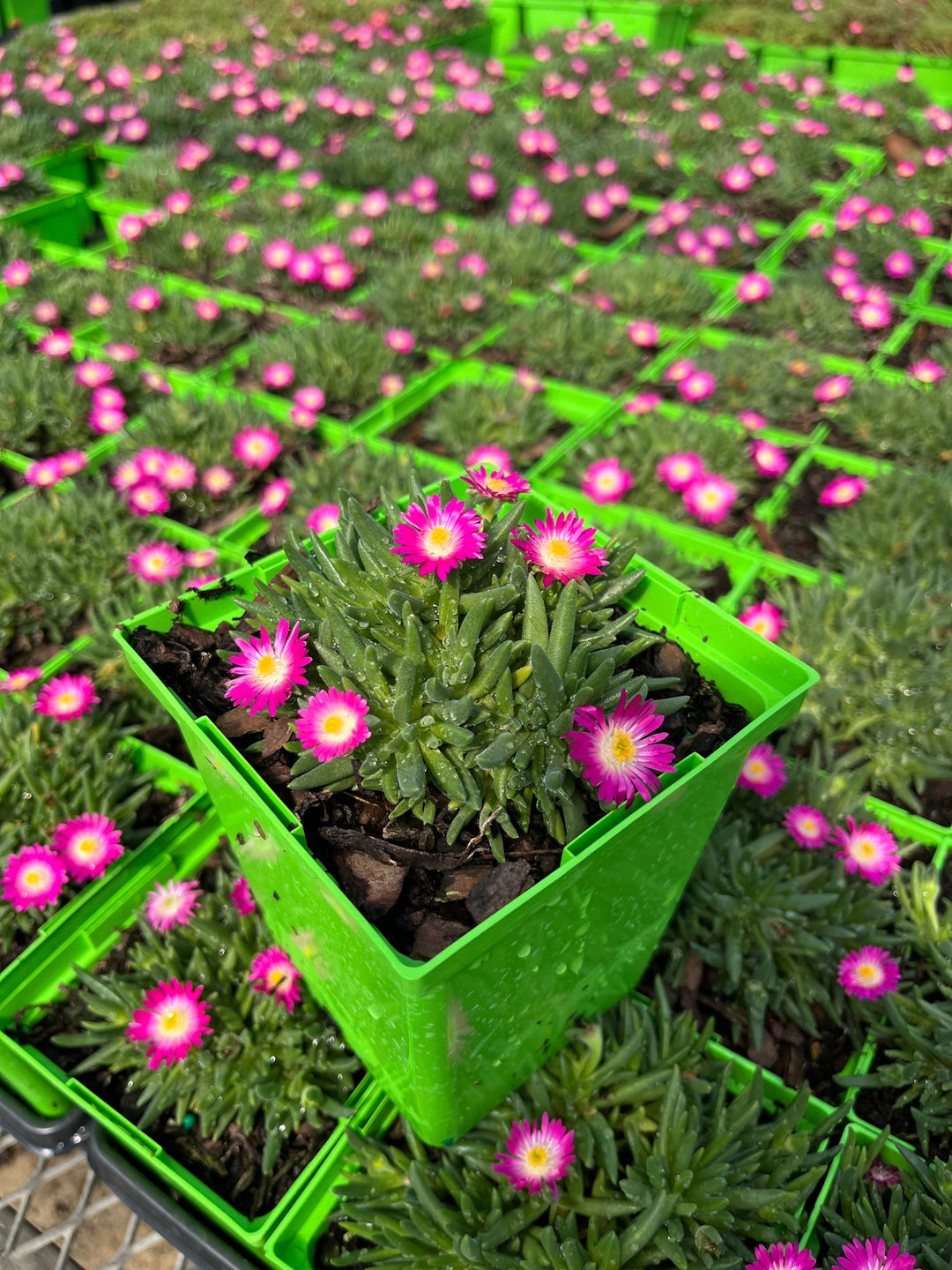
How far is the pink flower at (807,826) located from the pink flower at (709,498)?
986 millimetres

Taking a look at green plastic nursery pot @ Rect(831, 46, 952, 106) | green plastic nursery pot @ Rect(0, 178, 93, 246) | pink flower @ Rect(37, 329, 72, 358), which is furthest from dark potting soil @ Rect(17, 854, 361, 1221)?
green plastic nursery pot @ Rect(831, 46, 952, 106)

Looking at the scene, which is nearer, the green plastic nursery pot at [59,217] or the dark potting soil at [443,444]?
the dark potting soil at [443,444]

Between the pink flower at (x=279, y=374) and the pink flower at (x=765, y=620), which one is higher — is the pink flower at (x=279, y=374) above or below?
above

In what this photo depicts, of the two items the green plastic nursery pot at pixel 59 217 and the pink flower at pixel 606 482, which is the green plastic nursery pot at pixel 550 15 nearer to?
the green plastic nursery pot at pixel 59 217

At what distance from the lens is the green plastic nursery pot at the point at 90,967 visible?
1206mm

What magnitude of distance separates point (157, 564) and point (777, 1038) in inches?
65.0

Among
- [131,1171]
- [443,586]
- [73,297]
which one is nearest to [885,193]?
[73,297]

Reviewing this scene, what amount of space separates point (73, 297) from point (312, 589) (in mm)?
2796

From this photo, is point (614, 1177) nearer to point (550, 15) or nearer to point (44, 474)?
Result: point (44, 474)

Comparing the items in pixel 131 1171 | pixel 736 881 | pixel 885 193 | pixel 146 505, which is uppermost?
pixel 885 193

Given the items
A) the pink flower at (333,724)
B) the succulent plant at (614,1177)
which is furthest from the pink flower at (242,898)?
the pink flower at (333,724)

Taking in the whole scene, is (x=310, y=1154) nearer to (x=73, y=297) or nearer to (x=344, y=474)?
(x=344, y=474)

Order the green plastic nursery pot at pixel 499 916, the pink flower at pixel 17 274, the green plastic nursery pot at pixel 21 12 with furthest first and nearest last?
the green plastic nursery pot at pixel 21 12, the pink flower at pixel 17 274, the green plastic nursery pot at pixel 499 916

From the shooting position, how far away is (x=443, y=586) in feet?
3.10
